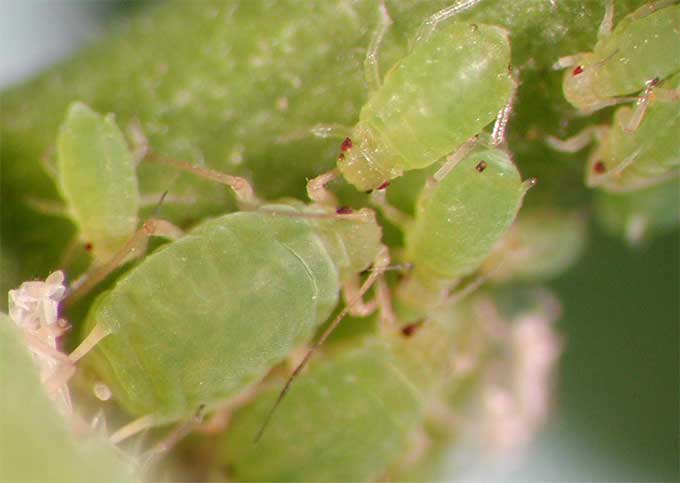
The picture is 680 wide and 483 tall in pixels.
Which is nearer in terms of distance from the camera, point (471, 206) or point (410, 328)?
point (471, 206)

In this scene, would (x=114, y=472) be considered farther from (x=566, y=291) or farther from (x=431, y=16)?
(x=566, y=291)

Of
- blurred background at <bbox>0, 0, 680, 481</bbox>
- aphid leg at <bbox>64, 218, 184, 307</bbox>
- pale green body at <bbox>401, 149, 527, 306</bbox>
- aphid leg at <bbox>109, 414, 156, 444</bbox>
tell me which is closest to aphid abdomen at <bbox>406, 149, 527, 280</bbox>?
pale green body at <bbox>401, 149, 527, 306</bbox>

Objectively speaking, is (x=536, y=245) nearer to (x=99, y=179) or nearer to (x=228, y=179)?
(x=228, y=179)

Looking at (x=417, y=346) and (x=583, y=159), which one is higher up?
(x=583, y=159)

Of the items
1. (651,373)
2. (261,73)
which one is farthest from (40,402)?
(651,373)

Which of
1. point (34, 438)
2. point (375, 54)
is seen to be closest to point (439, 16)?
point (375, 54)

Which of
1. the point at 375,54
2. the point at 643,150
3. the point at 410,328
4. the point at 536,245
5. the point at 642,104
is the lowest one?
the point at 536,245
